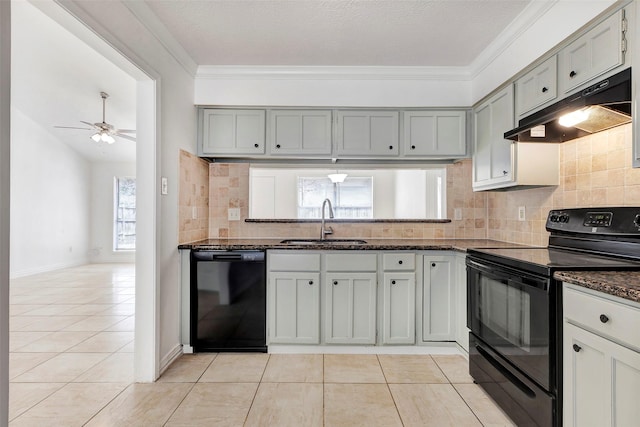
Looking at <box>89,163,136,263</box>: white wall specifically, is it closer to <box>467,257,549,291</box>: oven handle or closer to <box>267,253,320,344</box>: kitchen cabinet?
<box>267,253,320,344</box>: kitchen cabinet

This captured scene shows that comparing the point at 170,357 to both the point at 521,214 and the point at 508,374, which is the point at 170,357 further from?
the point at 521,214

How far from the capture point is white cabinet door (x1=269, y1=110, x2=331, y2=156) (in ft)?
9.71

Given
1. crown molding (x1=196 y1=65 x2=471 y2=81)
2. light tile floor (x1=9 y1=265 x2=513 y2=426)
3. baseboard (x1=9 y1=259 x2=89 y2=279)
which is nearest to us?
light tile floor (x1=9 y1=265 x2=513 y2=426)

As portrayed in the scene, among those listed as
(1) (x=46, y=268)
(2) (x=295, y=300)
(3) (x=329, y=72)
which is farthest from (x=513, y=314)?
(1) (x=46, y=268)

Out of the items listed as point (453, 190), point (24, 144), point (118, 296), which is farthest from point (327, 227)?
point (24, 144)

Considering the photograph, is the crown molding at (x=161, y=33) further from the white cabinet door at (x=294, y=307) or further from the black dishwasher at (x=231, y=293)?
the white cabinet door at (x=294, y=307)

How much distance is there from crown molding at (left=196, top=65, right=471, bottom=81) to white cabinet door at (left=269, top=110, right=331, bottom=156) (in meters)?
0.33

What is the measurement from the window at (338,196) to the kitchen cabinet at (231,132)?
630 mm

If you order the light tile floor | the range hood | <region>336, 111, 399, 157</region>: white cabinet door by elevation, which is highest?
<region>336, 111, 399, 157</region>: white cabinet door

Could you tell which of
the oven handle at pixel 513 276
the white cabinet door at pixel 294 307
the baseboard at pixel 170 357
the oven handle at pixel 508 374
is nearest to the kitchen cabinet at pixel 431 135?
the oven handle at pixel 513 276

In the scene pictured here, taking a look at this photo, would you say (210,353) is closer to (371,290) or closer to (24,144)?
(371,290)

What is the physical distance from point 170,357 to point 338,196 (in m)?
Result: 2.08

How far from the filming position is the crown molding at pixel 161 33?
2.00 m

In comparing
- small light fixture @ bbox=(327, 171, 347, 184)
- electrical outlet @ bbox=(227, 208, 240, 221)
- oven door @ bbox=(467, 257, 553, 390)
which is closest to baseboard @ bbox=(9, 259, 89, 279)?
electrical outlet @ bbox=(227, 208, 240, 221)
